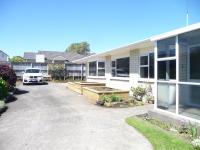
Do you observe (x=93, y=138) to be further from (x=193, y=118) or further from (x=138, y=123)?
(x=193, y=118)

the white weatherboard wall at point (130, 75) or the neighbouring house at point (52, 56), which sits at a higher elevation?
the neighbouring house at point (52, 56)

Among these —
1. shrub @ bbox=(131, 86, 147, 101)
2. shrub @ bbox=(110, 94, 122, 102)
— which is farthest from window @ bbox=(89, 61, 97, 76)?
shrub @ bbox=(110, 94, 122, 102)

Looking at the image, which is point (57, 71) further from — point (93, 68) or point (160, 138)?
point (160, 138)

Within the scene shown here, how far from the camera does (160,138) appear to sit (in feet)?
23.9

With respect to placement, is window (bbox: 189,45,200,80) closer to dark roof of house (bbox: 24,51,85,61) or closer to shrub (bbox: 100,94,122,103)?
shrub (bbox: 100,94,122,103)

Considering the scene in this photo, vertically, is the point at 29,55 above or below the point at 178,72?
above

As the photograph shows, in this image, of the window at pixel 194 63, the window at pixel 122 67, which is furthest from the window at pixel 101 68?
the window at pixel 194 63

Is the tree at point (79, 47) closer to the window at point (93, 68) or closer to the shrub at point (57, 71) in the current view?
the shrub at point (57, 71)

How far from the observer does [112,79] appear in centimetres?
2112

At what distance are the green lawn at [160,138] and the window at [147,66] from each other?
5.97 metres

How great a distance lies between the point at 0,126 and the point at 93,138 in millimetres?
4030

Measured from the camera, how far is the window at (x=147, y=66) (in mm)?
14570

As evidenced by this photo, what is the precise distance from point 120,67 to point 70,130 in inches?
460

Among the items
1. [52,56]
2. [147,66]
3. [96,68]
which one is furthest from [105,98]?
[52,56]
